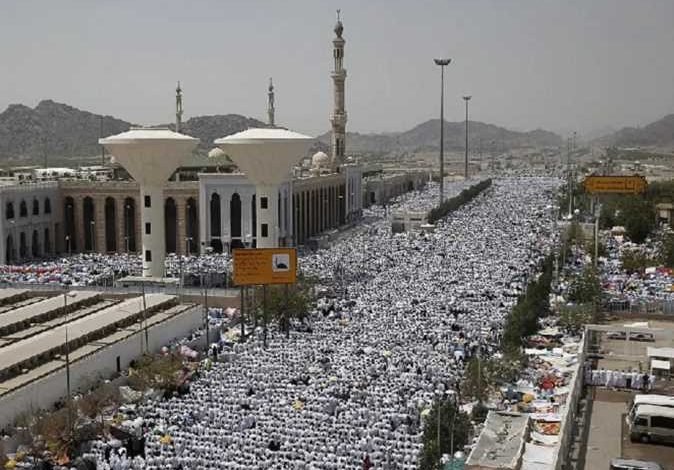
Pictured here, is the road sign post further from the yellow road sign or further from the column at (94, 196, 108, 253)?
the column at (94, 196, 108, 253)

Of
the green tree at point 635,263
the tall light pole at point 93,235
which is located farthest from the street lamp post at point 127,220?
the green tree at point 635,263

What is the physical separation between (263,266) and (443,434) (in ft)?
38.4

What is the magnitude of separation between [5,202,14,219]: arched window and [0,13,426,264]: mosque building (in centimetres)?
5

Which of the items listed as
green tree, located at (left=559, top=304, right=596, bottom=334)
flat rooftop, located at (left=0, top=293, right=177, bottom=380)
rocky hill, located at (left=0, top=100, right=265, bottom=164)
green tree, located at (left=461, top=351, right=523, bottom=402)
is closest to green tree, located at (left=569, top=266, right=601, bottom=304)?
green tree, located at (left=559, top=304, right=596, bottom=334)

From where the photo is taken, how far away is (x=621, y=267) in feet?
114

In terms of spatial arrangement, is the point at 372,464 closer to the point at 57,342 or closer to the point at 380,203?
the point at 57,342

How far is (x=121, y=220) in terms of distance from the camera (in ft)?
140

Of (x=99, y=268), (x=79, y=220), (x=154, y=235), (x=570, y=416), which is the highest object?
(x=154, y=235)

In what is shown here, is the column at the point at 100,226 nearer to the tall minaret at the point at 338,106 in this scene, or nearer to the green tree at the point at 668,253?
the tall minaret at the point at 338,106

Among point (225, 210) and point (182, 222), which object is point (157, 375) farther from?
point (182, 222)

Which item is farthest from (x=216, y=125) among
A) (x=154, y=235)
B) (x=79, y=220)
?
(x=154, y=235)

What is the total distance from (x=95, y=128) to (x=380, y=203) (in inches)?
3904

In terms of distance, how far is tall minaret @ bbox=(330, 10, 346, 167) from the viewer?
56.5 metres

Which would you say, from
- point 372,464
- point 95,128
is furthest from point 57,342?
point 95,128
